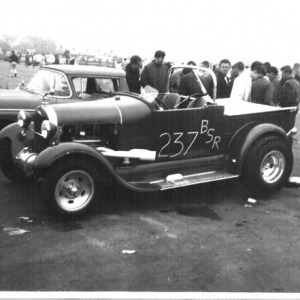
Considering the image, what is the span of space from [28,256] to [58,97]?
353cm

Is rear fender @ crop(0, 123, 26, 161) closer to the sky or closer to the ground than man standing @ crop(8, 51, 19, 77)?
closer to the ground

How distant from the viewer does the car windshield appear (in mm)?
6676

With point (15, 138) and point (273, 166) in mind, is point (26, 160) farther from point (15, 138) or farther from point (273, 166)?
point (273, 166)

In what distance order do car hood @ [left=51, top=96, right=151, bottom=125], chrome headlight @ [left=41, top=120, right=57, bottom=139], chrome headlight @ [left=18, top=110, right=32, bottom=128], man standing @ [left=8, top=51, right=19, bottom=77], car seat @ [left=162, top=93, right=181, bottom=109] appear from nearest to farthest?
1. chrome headlight @ [left=41, top=120, right=57, bottom=139]
2. car hood @ [left=51, top=96, right=151, bottom=125]
3. chrome headlight @ [left=18, top=110, right=32, bottom=128]
4. car seat @ [left=162, top=93, right=181, bottom=109]
5. man standing @ [left=8, top=51, right=19, bottom=77]

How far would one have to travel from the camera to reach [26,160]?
15.2 ft

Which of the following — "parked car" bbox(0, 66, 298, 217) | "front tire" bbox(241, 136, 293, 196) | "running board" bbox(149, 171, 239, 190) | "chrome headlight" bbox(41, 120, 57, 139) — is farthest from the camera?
"front tire" bbox(241, 136, 293, 196)

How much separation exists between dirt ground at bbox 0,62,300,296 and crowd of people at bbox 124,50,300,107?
93.9 inches

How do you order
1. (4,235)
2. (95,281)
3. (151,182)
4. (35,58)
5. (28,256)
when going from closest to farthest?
(95,281) < (28,256) < (4,235) < (151,182) < (35,58)

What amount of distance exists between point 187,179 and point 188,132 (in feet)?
1.87

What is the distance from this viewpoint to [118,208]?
4.88m

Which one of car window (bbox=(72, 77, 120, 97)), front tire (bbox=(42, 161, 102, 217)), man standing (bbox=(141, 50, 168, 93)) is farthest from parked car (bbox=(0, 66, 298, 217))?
man standing (bbox=(141, 50, 168, 93))

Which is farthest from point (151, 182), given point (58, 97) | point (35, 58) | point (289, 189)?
point (35, 58)

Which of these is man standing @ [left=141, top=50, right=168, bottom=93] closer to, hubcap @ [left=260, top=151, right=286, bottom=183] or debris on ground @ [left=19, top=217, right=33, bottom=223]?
hubcap @ [left=260, top=151, right=286, bottom=183]

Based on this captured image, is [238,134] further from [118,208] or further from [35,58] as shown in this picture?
[35,58]
